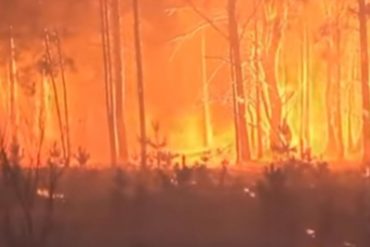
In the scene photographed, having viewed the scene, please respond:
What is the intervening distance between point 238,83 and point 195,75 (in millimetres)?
22338

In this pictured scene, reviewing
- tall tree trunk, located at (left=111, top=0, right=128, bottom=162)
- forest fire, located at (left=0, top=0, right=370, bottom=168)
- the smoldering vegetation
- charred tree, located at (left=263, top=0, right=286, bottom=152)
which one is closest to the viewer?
the smoldering vegetation

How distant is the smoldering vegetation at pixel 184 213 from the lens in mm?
13281

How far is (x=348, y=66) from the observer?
45625mm

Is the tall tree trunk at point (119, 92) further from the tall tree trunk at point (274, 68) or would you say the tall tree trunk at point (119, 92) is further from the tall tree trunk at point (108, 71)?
the tall tree trunk at point (274, 68)

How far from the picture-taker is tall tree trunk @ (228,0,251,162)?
3375cm

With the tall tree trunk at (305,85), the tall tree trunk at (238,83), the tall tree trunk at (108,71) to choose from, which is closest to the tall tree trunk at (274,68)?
the tall tree trunk at (305,85)

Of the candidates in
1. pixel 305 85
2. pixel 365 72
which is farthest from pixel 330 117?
pixel 365 72

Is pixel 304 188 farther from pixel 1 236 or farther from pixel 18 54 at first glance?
pixel 18 54

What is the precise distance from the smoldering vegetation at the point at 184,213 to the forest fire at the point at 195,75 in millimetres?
11536

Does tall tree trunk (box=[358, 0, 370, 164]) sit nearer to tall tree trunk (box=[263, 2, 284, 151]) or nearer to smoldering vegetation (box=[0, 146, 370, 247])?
tall tree trunk (box=[263, 2, 284, 151])

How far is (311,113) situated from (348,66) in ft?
13.6

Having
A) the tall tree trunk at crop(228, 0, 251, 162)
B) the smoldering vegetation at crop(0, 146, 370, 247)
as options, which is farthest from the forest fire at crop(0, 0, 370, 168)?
the smoldering vegetation at crop(0, 146, 370, 247)

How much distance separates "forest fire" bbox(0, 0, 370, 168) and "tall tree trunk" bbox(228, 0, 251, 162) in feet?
0.14

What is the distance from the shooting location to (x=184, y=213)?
52.5ft
